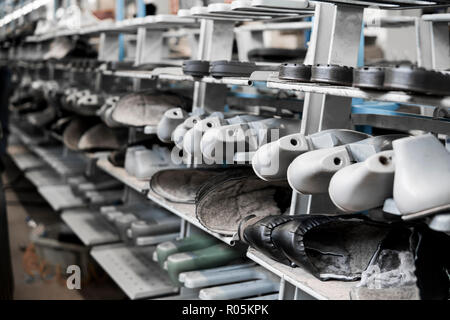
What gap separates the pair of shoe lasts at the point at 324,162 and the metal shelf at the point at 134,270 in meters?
1.60

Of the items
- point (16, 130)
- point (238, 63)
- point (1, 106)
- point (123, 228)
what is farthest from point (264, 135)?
point (16, 130)

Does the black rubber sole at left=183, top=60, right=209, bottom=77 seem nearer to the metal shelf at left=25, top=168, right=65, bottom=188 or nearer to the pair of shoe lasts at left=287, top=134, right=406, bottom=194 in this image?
the pair of shoe lasts at left=287, top=134, right=406, bottom=194

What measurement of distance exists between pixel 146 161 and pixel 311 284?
5.24 feet

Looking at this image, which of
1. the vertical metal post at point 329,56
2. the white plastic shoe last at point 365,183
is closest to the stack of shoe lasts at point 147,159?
the vertical metal post at point 329,56

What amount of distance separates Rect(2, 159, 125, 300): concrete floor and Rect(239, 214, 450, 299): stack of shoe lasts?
8.19ft

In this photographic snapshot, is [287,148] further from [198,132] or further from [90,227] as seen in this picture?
[90,227]

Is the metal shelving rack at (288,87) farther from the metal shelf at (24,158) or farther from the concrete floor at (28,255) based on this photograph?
the metal shelf at (24,158)

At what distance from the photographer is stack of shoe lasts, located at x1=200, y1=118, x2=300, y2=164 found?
71.9 inches

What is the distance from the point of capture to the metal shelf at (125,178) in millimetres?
2755

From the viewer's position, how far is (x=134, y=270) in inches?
124

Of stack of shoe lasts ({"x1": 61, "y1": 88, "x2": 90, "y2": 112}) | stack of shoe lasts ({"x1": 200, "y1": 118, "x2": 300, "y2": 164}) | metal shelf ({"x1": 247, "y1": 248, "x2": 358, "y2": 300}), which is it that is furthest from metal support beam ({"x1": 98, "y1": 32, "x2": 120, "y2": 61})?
metal shelf ({"x1": 247, "y1": 248, "x2": 358, "y2": 300})

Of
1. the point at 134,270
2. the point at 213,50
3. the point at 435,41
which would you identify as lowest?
the point at 134,270

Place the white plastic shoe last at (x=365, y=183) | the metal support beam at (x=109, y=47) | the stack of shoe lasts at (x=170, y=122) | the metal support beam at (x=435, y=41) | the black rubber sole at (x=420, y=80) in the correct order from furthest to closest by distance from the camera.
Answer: the metal support beam at (x=109, y=47) → the metal support beam at (x=435, y=41) → the stack of shoe lasts at (x=170, y=122) → the white plastic shoe last at (x=365, y=183) → the black rubber sole at (x=420, y=80)

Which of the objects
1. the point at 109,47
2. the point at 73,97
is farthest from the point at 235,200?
the point at 109,47
